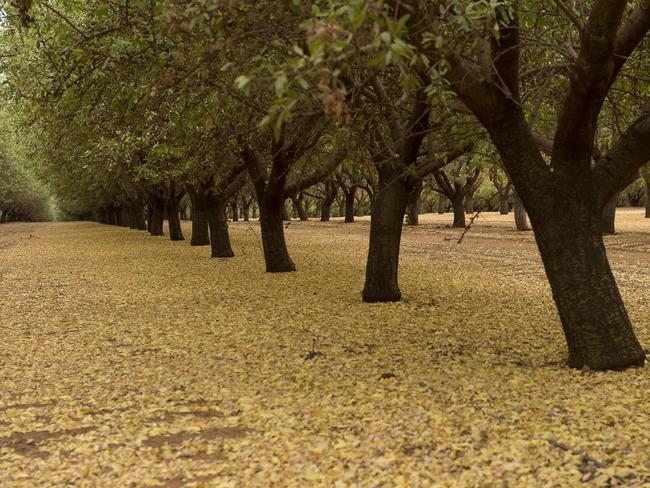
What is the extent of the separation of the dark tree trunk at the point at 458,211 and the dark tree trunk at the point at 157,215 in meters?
19.4

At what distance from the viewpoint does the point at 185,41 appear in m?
7.54

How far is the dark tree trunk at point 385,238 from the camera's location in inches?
436

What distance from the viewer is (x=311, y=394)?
627cm

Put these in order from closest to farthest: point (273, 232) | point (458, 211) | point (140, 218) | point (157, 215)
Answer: point (273, 232) < point (157, 215) < point (458, 211) < point (140, 218)

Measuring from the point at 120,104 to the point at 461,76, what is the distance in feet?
20.4

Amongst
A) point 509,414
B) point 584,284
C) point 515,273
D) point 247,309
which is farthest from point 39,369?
point 515,273

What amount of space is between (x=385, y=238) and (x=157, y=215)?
27819 millimetres

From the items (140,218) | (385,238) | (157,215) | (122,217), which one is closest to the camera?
(385,238)

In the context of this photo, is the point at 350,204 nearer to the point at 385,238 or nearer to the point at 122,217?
the point at 122,217

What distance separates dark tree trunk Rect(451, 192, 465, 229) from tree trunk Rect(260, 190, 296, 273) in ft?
85.8

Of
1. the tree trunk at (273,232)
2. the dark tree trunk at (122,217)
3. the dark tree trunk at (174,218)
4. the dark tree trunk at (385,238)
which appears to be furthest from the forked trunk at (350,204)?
the dark tree trunk at (385,238)

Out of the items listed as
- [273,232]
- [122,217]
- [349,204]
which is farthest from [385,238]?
[122,217]

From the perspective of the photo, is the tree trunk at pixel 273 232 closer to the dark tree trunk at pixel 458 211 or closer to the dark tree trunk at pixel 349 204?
the dark tree trunk at pixel 458 211

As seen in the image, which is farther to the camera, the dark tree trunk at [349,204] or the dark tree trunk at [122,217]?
the dark tree trunk at [122,217]
